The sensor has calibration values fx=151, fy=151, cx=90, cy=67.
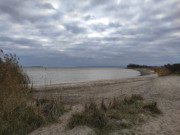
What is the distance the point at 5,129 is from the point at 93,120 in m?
2.05

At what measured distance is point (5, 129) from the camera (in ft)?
11.2

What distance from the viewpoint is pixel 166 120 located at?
4.28 meters

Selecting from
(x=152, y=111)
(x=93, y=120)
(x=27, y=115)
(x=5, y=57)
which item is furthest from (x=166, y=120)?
(x=5, y=57)

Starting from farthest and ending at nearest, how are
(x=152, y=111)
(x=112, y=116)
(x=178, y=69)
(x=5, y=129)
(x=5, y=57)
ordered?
(x=178, y=69)
(x=5, y=57)
(x=152, y=111)
(x=112, y=116)
(x=5, y=129)

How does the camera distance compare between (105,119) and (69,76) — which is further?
(69,76)

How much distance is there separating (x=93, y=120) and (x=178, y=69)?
24.5 meters

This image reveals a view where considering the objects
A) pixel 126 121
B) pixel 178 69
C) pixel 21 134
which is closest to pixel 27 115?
pixel 21 134

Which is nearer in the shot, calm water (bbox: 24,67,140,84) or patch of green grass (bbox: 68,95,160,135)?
patch of green grass (bbox: 68,95,160,135)

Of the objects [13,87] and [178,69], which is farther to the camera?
[178,69]

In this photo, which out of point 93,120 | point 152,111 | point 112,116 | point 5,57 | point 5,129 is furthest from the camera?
point 5,57

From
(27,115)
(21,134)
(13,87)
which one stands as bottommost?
(21,134)

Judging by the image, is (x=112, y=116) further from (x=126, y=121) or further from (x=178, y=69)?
(x=178, y=69)

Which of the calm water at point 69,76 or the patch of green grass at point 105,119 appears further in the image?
the calm water at point 69,76

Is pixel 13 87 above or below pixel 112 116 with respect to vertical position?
above
